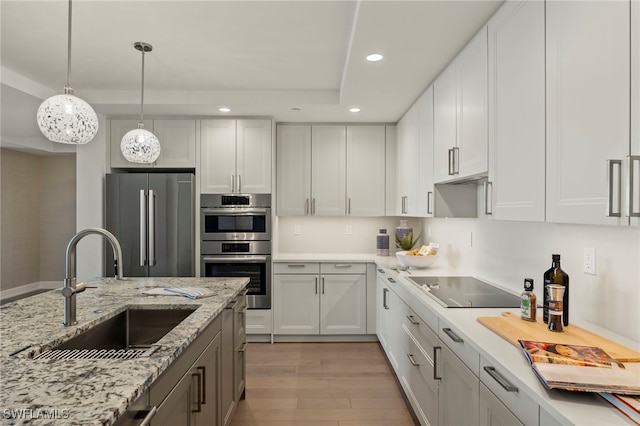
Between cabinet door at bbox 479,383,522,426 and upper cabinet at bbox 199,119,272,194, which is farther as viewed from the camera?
upper cabinet at bbox 199,119,272,194

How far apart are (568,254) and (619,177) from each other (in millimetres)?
904

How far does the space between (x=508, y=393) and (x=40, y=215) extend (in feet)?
24.7

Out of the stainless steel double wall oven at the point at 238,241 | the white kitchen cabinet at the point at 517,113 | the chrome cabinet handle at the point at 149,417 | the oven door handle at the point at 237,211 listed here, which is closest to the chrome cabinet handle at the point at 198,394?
the chrome cabinet handle at the point at 149,417

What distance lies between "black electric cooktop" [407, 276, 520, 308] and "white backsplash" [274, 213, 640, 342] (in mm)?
133

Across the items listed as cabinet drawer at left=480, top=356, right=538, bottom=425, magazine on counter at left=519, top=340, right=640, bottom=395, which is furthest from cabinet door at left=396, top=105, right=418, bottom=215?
magazine on counter at left=519, top=340, right=640, bottom=395

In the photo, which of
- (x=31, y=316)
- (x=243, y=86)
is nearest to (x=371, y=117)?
(x=243, y=86)

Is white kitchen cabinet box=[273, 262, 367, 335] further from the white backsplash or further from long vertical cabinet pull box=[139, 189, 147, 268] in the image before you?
long vertical cabinet pull box=[139, 189, 147, 268]

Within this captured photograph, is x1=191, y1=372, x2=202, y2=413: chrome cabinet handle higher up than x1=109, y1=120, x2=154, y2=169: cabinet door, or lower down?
lower down

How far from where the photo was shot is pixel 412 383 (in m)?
2.62

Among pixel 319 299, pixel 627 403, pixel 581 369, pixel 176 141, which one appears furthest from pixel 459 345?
pixel 176 141

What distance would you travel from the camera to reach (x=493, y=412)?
1.43 metres

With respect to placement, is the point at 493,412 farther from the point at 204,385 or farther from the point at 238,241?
the point at 238,241

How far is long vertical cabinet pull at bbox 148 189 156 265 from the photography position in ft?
13.2

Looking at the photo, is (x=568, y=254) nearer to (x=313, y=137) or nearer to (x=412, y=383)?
(x=412, y=383)
